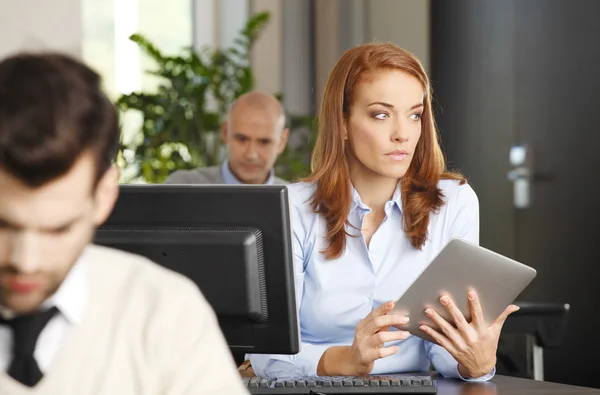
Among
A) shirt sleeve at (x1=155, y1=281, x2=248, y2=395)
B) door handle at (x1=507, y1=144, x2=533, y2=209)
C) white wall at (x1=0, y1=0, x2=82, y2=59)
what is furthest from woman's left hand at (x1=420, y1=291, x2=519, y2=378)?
white wall at (x1=0, y1=0, x2=82, y2=59)

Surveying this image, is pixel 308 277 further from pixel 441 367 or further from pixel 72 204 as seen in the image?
pixel 72 204

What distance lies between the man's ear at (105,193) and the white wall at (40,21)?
12.8ft

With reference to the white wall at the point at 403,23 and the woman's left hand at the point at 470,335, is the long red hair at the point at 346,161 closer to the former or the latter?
the woman's left hand at the point at 470,335

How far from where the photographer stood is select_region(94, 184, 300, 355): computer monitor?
161cm

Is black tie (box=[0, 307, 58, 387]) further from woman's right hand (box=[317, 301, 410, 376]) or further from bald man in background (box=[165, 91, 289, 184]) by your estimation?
bald man in background (box=[165, 91, 289, 184])

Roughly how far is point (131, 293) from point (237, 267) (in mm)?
479

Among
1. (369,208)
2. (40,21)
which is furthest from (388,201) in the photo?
(40,21)

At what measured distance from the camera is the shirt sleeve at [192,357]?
1.09m

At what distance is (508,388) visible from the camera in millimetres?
1772

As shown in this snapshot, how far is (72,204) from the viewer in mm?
999

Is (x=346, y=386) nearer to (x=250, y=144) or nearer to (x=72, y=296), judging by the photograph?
(x=72, y=296)

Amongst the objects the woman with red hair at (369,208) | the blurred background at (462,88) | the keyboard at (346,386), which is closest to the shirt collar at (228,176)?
the blurred background at (462,88)

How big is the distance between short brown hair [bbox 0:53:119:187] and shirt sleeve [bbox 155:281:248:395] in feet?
0.75

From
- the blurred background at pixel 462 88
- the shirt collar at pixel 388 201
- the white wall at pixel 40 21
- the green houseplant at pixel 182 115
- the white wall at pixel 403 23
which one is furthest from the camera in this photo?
the white wall at pixel 403 23
